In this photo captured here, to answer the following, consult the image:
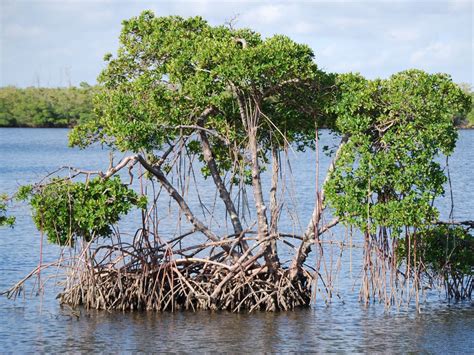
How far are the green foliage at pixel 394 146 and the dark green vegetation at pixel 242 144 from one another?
0.03 m

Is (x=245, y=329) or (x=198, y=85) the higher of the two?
(x=198, y=85)

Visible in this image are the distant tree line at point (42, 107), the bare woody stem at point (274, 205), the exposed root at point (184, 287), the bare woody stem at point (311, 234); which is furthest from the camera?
the distant tree line at point (42, 107)

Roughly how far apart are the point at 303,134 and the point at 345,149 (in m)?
1.94

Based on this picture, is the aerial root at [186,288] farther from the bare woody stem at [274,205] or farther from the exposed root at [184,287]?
the bare woody stem at [274,205]

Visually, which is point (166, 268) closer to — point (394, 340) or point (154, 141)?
point (154, 141)

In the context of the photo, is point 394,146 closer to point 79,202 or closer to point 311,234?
point 311,234

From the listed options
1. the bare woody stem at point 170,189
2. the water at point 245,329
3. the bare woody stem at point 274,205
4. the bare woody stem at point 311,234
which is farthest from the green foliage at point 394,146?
the bare woody stem at point 170,189

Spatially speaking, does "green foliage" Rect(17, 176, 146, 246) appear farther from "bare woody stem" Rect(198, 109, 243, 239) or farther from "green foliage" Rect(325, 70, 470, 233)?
"green foliage" Rect(325, 70, 470, 233)

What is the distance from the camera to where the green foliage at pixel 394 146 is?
18.0 m

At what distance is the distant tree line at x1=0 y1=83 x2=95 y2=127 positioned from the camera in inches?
4464

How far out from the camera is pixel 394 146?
1803 cm

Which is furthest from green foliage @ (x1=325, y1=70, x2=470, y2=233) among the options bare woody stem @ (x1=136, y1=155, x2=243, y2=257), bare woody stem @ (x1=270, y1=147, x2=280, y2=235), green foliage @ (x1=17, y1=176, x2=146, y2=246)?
green foliage @ (x1=17, y1=176, x2=146, y2=246)

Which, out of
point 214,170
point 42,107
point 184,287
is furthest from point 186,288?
point 42,107

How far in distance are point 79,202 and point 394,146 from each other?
18.9 ft
